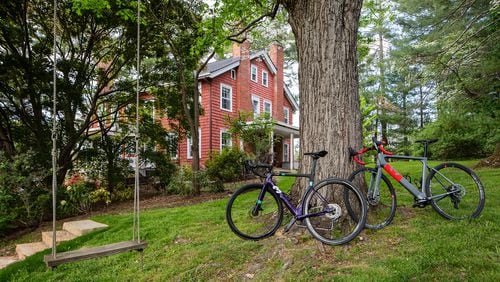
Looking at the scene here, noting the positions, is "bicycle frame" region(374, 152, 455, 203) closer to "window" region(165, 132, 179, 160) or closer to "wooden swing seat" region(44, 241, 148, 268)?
"wooden swing seat" region(44, 241, 148, 268)

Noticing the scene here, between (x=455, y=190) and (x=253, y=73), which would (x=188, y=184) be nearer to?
(x=455, y=190)

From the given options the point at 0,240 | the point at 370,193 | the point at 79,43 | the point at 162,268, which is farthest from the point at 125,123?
the point at 370,193

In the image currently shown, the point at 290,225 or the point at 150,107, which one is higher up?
the point at 150,107

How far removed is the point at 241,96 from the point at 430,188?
14.8 meters

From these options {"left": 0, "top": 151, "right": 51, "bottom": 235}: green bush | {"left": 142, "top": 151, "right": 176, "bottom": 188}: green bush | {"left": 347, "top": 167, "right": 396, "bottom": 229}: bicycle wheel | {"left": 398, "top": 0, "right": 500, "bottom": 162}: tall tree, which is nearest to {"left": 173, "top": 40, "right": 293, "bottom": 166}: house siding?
{"left": 142, "top": 151, "right": 176, "bottom": 188}: green bush

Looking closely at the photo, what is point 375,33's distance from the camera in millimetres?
24750

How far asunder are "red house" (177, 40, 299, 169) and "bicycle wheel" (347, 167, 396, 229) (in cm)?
980

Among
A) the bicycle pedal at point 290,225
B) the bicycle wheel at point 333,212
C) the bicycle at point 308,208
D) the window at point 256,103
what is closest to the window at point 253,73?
the window at point 256,103

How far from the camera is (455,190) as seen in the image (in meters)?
4.11

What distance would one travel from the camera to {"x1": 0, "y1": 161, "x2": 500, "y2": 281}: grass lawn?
2844mm

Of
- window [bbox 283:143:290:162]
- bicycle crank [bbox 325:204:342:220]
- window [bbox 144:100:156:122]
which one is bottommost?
bicycle crank [bbox 325:204:342:220]

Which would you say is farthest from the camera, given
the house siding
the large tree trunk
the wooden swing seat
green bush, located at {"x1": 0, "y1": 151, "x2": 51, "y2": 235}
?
the house siding

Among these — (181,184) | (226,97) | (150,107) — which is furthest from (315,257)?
(226,97)

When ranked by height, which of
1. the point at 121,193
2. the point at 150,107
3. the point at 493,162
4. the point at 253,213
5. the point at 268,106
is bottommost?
the point at 121,193
